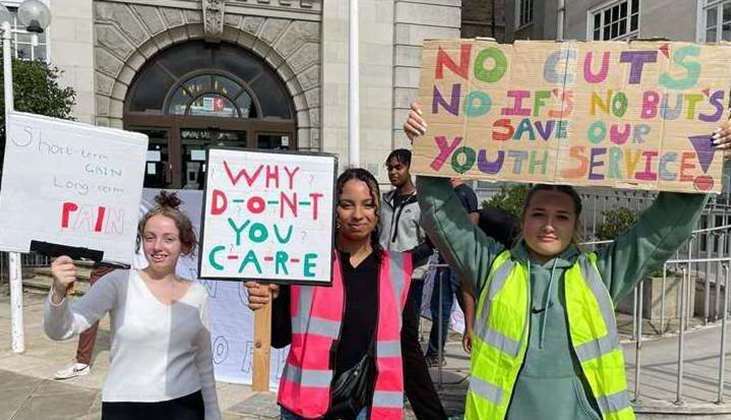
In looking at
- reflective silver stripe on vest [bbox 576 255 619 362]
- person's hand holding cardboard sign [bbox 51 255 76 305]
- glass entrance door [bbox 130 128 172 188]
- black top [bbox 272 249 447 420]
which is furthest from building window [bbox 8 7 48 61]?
reflective silver stripe on vest [bbox 576 255 619 362]

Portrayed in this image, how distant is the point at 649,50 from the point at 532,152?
1.74 ft

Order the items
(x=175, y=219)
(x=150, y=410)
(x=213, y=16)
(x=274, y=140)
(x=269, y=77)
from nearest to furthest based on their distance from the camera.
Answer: (x=150, y=410)
(x=175, y=219)
(x=213, y=16)
(x=269, y=77)
(x=274, y=140)

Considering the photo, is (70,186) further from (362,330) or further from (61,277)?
(362,330)

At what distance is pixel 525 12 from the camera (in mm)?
23719

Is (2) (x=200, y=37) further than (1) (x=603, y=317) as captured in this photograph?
Yes

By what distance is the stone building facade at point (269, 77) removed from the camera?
11.9 metres

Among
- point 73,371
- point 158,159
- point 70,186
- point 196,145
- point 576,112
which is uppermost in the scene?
point 196,145

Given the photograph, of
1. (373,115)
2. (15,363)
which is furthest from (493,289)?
(373,115)

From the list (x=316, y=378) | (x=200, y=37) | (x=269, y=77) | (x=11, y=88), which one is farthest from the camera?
(x=269, y=77)

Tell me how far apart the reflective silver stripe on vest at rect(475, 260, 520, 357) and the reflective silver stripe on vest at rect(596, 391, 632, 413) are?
1.05 feet

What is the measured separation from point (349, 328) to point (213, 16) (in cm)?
1069

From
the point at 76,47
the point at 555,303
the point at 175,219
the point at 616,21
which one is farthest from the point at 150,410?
the point at 616,21

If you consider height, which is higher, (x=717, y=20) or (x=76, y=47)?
(x=717, y=20)

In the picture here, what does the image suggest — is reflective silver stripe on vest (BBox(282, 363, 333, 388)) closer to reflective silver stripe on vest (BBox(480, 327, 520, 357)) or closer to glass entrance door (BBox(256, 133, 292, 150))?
reflective silver stripe on vest (BBox(480, 327, 520, 357))
